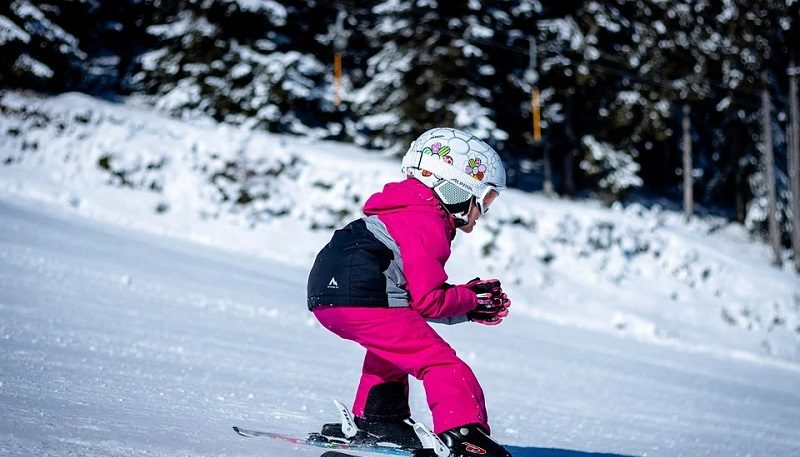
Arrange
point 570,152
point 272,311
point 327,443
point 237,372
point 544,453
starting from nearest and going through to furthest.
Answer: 1. point 327,443
2. point 544,453
3. point 237,372
4. point 272,311
5. point 570,152

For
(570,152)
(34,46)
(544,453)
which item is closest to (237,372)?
(544,453)

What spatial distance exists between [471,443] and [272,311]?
543 cm

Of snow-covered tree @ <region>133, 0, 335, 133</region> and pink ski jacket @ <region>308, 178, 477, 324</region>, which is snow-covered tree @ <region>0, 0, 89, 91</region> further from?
pink ski jacket @ <region>308, 178, 477, 324</region>

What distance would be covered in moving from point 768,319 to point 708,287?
1.32 m

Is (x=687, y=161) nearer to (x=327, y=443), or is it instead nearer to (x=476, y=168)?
(x=476, y=168)

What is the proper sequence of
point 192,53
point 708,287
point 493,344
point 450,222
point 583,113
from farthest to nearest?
point 583,113
point 192,53
point 708,287
point 493,344
point 450,222

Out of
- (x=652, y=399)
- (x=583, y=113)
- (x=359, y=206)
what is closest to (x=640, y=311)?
(x=359, y=206)

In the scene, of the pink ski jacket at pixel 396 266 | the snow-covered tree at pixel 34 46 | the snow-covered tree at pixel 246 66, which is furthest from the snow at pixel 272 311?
the snow-covered tree at pixel 246 66

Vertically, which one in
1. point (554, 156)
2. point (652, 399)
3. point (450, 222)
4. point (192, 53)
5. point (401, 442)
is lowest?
point (652, 399)

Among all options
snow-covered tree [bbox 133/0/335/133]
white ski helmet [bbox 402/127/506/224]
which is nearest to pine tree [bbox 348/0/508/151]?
snow-covered tree [bbox 133/0/335/133]

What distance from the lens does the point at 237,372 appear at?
177 inches

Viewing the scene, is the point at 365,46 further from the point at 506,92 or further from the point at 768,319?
the point at 768,319

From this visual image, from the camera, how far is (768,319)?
1371 centimetres

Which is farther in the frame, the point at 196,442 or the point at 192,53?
the point at 192,53
